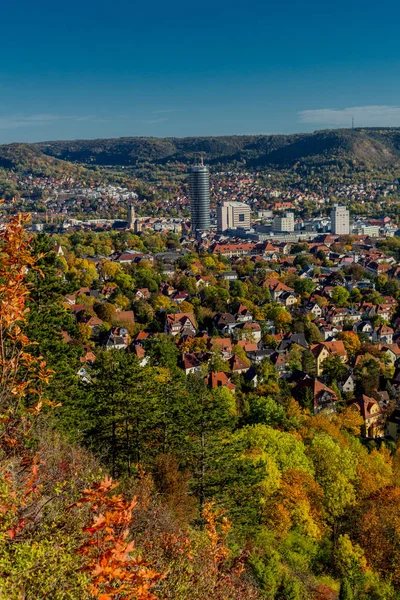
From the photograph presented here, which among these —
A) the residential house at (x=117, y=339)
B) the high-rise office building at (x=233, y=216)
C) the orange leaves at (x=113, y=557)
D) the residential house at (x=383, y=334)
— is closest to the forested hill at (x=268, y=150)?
the high-rise office building at (x=233, y=216)

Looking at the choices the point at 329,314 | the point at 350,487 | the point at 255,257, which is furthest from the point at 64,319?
the point at 255,257

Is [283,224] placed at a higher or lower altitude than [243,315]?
higher

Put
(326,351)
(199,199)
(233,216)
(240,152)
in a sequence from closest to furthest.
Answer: (326,351)
(199,199)
(233,216)
(240,152)

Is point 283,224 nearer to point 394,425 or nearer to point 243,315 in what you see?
point 243,315

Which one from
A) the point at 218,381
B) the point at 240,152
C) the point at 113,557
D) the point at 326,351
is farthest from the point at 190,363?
the point at 240,152

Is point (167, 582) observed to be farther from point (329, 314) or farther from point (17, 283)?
point (329, 314)
